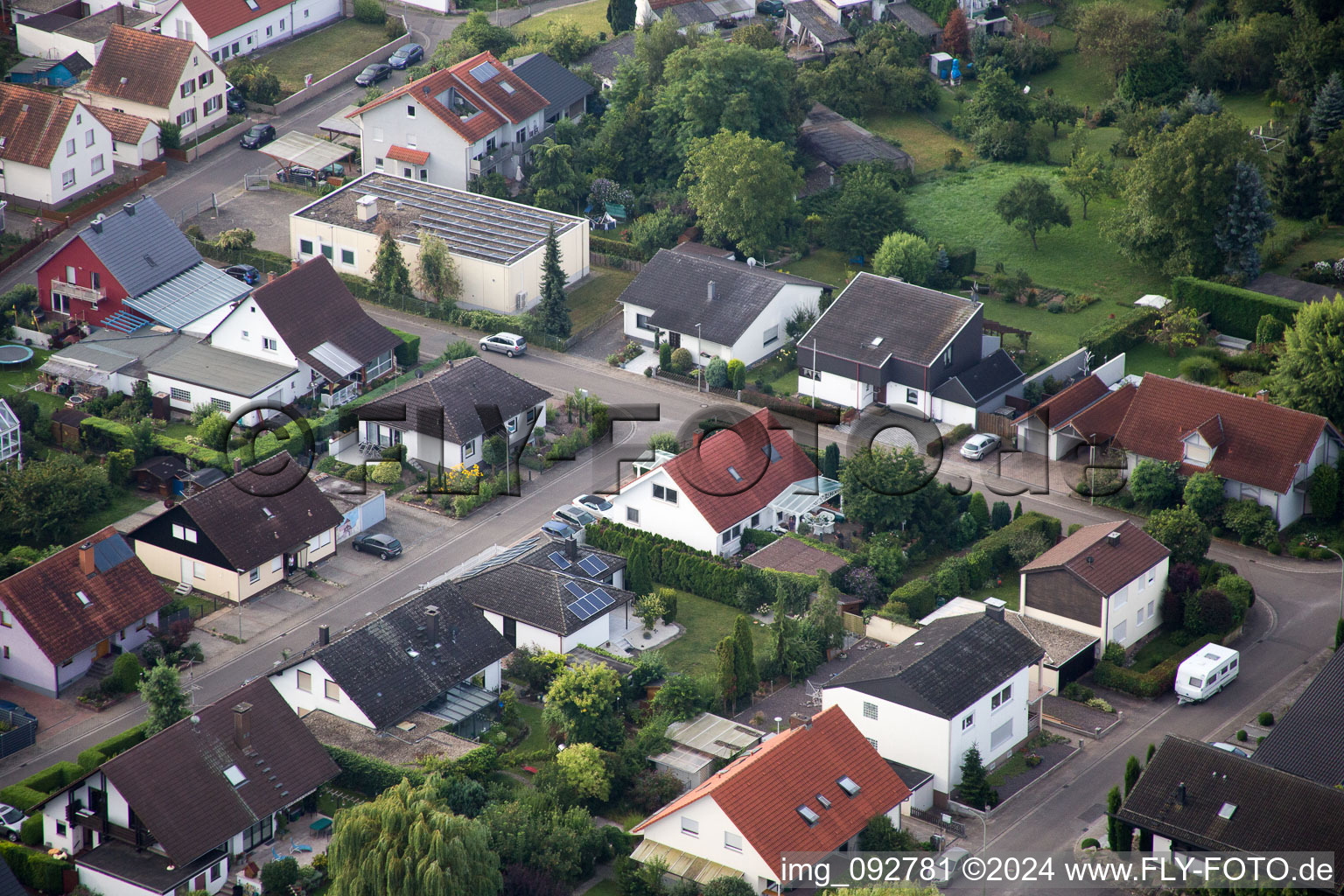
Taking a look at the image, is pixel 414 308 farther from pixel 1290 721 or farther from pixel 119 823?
pixel 1290 721

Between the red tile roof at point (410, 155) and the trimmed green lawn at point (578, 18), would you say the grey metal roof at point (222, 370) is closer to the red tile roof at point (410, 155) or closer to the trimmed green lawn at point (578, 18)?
the red tile roof at point (410, 155)

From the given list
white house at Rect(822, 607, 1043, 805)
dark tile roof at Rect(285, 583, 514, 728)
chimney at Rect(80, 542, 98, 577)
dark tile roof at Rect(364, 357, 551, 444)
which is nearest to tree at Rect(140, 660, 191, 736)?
dark tile roof at Rect(285, 583, 514, 728)

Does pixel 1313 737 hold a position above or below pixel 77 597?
below

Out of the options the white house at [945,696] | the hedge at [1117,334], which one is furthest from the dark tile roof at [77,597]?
the hedge at [1117,334]

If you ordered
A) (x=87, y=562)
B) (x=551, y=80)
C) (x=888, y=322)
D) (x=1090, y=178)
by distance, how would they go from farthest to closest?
(x=551, y=80), (x=1090, y=178), (x=888, y=322), (x=87, y=562)

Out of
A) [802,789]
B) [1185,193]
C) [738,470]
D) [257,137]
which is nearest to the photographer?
[802,789]

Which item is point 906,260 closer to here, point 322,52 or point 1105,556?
point 1105,556

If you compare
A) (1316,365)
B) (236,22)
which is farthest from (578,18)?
(1316,365)

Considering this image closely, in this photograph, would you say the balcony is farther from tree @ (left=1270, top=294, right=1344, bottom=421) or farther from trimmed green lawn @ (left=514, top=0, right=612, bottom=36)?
tree @ (left=1270, top=294, right=1344, bottom=421)
